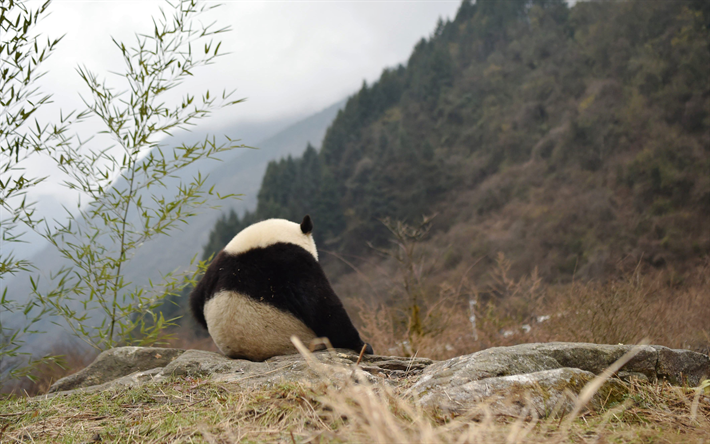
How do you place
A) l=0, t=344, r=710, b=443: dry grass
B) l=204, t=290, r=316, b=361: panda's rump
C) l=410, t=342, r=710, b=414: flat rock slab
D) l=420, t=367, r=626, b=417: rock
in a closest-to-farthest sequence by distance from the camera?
1. l=0, t=344, r=710, b=443: dry grass
2. l=420, t=367, r=626, b=417: rock
3. l=410, t=342, r=710, b=414: flat rock slab
4. l=204, t=290, r=316, b=361: panda's rump

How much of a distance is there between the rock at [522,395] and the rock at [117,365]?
2878 millimetres

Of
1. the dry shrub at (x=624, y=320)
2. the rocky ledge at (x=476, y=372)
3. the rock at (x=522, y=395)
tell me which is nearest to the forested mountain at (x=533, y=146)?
the dry shrub at (x=624, y=320)

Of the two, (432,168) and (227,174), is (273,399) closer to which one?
(432,168)

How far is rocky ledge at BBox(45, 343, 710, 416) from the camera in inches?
74.4

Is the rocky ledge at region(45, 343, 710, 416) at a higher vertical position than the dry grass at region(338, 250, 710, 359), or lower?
higher

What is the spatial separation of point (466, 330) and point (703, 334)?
322 centimetres

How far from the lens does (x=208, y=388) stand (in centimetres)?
247

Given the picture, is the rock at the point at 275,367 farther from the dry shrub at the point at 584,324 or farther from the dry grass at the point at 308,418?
the dry shrub at the point at 584,324

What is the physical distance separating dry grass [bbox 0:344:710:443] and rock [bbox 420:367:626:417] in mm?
53

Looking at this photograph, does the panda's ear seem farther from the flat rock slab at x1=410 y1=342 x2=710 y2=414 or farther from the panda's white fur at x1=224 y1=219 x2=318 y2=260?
the flat rock slab at x1=410 y1=342 x2=710 y2=414

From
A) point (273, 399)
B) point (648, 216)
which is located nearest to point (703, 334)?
point (273, 399)

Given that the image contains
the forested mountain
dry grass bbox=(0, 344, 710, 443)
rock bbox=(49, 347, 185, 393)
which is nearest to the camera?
dry grass bbox=(0, 344, 710, 443)

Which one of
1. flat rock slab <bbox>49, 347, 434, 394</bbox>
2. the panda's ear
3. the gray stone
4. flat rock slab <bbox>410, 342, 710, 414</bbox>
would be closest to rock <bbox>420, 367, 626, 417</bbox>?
flat rock slab <bbox>410, 342, 710, 414</bbox>

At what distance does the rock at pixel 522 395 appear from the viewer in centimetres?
181
